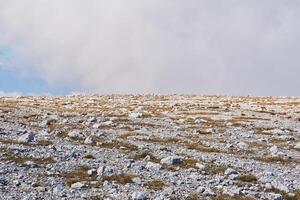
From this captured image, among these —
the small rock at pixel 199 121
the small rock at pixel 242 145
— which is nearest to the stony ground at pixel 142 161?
the small rock at pixel 242 145

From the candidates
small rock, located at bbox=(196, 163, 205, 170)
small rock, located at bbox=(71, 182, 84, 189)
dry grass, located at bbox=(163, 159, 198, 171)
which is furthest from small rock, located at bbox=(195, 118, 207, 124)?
small rock, located at bbox=(71, 182, 84, 189)

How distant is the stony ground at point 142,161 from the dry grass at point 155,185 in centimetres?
5

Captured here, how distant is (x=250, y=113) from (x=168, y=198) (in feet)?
142

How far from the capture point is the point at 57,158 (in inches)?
1213

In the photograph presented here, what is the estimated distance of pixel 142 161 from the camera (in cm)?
3188

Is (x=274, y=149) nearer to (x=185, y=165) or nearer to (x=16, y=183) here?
(x=185, y=165)

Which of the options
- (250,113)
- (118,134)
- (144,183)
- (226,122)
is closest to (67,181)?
(144,183)

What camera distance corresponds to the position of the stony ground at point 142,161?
86.8 ft

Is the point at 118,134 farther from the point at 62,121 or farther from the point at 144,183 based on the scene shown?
the point at 144,183

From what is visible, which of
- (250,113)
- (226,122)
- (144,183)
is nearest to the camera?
(144,183)

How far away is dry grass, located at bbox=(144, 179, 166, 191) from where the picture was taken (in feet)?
88.2

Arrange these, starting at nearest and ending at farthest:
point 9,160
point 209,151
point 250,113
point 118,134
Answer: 1. point 9,160
2. point 209,151
3. point 118,134
4. point 250,113

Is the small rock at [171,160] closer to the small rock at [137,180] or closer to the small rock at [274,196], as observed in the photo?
the small rock at [137,180]

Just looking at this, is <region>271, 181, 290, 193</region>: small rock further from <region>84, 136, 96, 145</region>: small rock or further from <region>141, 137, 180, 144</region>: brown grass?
<region>84, 136, 96, 145</region>: small rock
